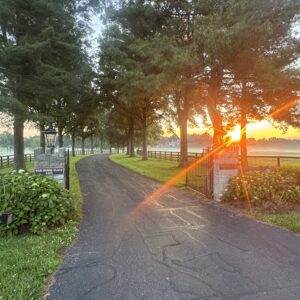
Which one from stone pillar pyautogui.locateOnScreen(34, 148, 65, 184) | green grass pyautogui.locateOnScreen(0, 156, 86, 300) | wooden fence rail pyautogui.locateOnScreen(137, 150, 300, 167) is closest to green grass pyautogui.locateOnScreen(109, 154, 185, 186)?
wooden fence rail pyautogui.locateOnScreen(137, 150, 300, 167)

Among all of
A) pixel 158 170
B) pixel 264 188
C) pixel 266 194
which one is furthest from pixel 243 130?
pixel 266 194

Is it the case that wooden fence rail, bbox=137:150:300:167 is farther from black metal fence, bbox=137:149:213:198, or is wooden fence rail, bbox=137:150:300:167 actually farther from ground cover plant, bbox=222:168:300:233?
ground cover plant, bbox=222:168:300:233

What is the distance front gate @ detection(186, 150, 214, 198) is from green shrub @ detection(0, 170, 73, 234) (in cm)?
481

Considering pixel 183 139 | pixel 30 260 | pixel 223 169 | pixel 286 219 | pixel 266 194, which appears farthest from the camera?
pixel 183 139

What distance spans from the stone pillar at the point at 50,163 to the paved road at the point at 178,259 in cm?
182

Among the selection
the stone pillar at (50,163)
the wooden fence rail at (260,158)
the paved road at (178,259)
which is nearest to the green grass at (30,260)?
the paved road at (178,259)

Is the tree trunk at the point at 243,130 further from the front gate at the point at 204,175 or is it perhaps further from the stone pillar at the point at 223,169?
the stone pillar at the point at 223,169

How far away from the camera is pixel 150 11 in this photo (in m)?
16.5

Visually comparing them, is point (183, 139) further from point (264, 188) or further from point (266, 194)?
point (266, 194)

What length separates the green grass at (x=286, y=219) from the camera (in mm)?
6529

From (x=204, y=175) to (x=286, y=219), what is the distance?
422 cm

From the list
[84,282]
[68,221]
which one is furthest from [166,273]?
[68,221]

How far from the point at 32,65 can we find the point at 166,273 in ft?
47.3

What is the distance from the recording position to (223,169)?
946 centimetres
